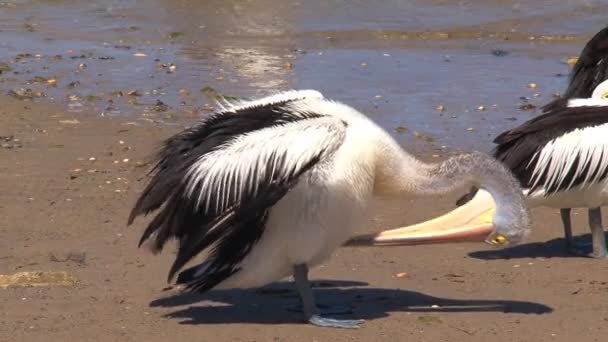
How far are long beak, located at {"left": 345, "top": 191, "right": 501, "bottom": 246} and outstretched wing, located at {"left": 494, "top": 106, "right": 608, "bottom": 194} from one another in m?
1.72

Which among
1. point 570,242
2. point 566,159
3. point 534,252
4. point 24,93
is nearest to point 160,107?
point 24,93

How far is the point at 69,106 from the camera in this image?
12734mm

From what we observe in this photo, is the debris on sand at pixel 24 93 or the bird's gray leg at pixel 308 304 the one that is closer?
the bird's gray leg at pixel 308 304

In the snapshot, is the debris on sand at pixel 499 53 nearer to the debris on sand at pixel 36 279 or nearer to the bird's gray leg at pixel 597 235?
the bird's gray leg at pixel 597 235

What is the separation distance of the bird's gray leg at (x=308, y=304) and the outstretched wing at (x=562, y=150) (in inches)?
84.3

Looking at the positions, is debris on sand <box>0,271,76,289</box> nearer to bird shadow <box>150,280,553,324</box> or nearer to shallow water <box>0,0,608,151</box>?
bird shadow <box>150,280,553,324</box>

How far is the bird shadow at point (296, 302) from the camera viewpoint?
7355mm

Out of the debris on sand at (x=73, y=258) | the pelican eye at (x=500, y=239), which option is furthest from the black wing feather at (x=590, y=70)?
the debris on sand at (x=73, y=258)

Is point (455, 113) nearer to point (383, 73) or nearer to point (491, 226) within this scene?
point (383, 73)

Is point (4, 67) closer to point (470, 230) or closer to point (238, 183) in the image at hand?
point (238, 183)

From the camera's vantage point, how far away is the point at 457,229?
6980mm

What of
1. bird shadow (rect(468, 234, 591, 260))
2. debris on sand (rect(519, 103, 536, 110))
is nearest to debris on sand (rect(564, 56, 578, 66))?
debris on sand (rect(519, 103, 536, 110))

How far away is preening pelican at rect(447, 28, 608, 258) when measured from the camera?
866 cm

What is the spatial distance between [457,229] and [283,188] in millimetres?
988
